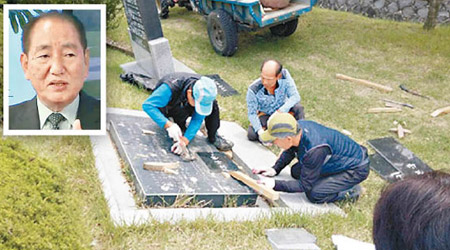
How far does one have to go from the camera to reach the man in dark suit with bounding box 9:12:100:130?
3.81m

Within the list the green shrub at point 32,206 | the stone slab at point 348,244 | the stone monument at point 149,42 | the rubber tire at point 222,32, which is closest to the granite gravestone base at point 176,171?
the stone slab at point 348,244

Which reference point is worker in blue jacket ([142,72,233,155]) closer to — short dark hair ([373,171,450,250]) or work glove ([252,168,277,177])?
work glove ([252,168,277,177])

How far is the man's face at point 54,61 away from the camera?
3797 millimetres

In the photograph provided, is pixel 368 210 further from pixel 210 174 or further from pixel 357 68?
pixel 357 68

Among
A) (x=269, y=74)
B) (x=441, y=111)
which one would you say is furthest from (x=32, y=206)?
(x=441, y=111)

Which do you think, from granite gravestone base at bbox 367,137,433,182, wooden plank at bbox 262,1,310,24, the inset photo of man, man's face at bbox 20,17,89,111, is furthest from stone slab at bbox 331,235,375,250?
wooden plank at bbox 262,1,310,24

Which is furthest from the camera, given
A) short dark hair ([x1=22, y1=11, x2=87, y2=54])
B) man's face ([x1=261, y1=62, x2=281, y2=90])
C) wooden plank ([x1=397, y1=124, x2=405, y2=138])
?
wooden plank ([x1=397, y1=124, x2=405, y2=138])

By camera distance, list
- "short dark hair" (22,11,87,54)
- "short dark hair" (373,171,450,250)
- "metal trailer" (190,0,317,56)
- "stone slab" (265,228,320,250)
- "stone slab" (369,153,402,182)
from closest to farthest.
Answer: "short dark hair" (373,171,450,250)
"stone slab" (265,228,320,250)
"short dark hair" (22,11,87,54)
"stone slab" (369,153,402,182)
"metal trailer" (190,0,317,56)

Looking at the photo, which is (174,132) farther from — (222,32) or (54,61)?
(222,32)

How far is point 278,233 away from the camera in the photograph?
12.1 ft

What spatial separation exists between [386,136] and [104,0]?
197 inches

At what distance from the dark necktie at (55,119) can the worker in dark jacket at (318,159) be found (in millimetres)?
1564

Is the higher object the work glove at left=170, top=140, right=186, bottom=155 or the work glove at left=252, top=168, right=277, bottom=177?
the work glove at left=170, top=140, right=186, bottom=155

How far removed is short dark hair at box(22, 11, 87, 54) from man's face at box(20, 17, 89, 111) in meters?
0.02
